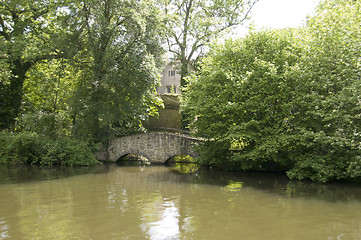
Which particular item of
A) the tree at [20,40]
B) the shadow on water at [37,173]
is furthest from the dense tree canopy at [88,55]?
the shadow on water at [37,173]

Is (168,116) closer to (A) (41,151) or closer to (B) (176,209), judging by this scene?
(A) (41,151)

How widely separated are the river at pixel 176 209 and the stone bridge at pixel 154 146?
610 centimetres

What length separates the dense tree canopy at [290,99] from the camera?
1430 cm

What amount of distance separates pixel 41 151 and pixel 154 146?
26.2ft

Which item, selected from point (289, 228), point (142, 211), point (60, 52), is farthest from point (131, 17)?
point (289, 228)

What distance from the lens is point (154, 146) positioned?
23.5 metres

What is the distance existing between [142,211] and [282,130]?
952 centimetres

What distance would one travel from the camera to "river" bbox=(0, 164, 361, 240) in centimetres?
771

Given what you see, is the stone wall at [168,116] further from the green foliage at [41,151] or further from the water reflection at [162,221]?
the water reflection at [162,221]

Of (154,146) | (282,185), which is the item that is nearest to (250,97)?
(282,185)

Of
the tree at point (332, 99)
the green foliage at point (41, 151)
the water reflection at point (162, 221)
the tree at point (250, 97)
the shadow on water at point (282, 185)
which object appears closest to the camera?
the water reflection at point (162, 221)

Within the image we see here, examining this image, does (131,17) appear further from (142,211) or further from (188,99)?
(142,211)

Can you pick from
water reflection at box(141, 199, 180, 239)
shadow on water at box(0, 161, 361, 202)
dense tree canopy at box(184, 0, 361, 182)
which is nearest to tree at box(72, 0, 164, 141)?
dense tree canopy at box(184, 0, 361, 182)

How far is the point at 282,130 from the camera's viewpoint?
53.4 feet
